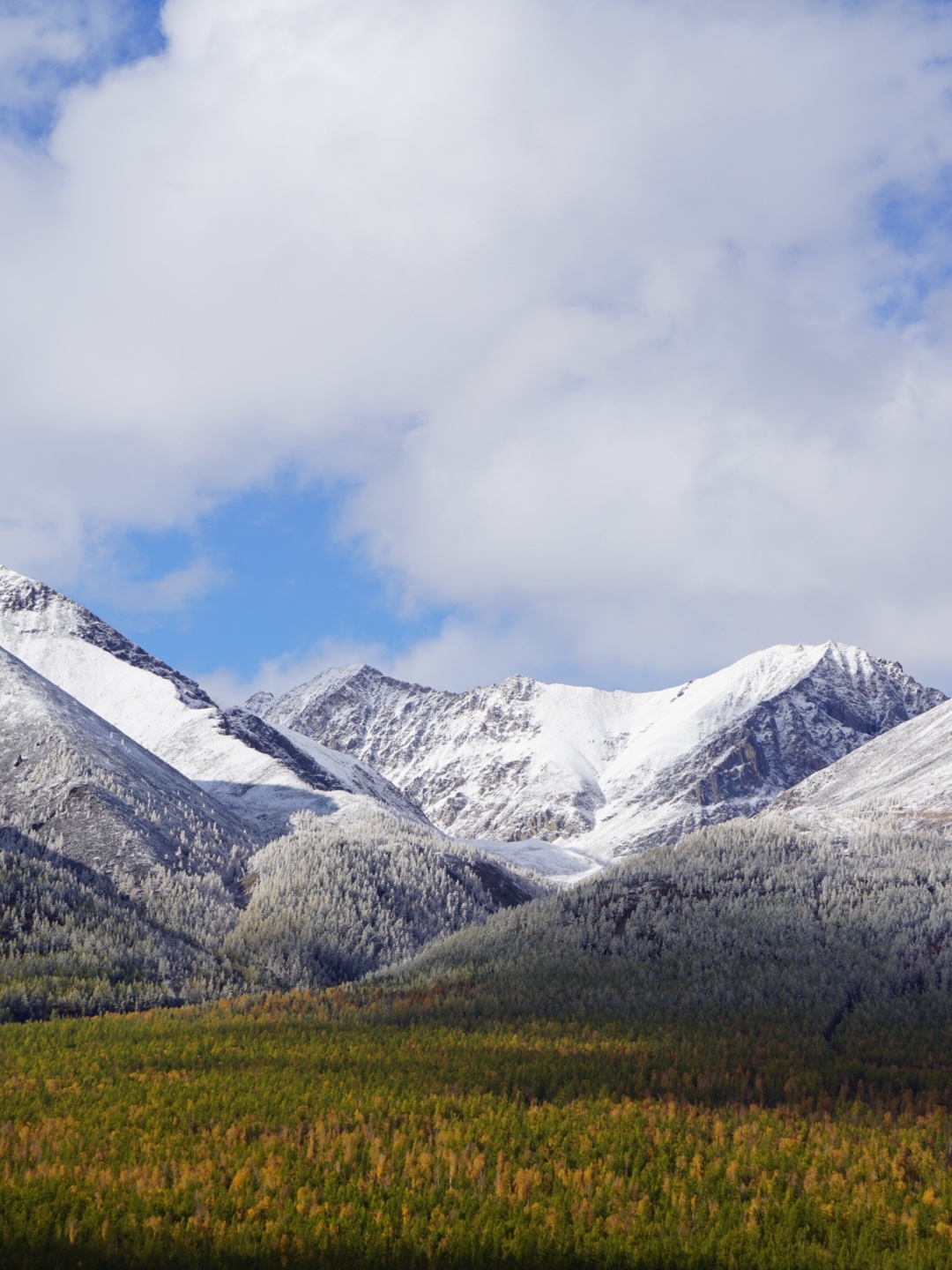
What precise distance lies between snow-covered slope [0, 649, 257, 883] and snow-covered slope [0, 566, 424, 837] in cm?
647

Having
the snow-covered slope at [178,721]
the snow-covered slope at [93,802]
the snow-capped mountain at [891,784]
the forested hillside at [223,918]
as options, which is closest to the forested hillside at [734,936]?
the forested hillside at [223,918]

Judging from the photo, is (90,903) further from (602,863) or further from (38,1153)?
(602,863)

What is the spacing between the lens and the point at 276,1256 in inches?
318

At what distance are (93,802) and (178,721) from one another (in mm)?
39389

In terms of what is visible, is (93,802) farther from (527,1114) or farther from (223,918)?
(527,1114)

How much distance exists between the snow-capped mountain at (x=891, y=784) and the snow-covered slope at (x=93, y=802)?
26.0 meters

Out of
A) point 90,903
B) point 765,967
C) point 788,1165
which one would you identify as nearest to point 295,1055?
point 788,1165

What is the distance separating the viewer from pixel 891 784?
65.4m

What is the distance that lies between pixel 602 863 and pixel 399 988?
59.8 meters

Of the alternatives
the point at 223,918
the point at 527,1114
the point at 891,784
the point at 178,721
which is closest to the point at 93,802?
the point at 223,918

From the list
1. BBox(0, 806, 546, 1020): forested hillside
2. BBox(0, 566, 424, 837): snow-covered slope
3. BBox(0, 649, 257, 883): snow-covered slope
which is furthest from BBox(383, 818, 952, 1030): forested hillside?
BBox(0, 566, 424, 837): snow-covered slope

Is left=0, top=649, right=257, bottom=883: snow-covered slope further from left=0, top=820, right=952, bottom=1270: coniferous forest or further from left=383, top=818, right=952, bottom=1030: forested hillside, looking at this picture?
left=383, top=818, right=952, bottom=1030: forested hillside

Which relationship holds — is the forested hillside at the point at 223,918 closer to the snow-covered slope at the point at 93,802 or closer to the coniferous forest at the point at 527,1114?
the snow-covered slope at the point at 93,802

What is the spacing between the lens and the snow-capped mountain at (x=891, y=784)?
42.5 m
